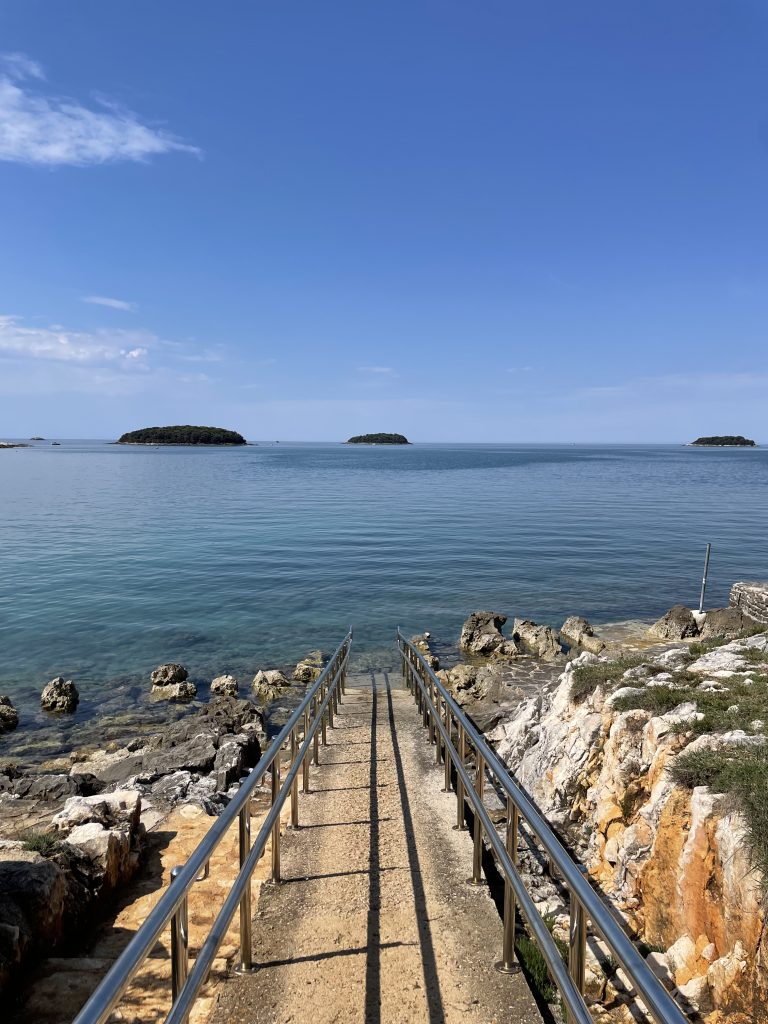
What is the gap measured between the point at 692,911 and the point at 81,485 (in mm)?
73070

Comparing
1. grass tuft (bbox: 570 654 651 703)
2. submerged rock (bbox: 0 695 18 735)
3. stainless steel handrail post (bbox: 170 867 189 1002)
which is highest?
stainless steel handrail post (bbox: 170 867 189 1002)

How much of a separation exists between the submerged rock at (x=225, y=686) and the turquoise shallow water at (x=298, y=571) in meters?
1.37

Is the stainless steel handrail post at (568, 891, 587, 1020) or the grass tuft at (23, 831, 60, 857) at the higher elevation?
the stainless steel handrail post at (568, 891, 587, 1020)

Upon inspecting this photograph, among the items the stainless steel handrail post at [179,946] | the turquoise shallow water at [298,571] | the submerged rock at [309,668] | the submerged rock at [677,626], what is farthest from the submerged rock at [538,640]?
the stainless steel handrail post at [179,946]

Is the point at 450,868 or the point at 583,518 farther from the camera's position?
the point at 583,518

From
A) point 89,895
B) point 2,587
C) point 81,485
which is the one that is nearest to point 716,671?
point 89,895

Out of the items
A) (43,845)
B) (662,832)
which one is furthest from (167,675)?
(662,832)

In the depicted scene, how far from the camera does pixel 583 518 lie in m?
43.8

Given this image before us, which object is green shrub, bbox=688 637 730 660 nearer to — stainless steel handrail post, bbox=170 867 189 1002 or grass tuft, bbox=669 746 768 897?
grass tuft, bbox=669 746 768 897

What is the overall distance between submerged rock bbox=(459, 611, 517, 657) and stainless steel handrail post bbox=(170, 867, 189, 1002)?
15.5 metres

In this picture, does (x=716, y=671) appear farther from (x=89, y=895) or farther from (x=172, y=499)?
(x=172, y=499)

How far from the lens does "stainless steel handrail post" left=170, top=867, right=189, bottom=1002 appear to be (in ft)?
8.45

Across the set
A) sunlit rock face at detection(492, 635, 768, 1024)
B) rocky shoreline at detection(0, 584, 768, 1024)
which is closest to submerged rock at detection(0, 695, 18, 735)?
rocky shoreline at detection(0, 584, 768, 1024)

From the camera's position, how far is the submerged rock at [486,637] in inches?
698
